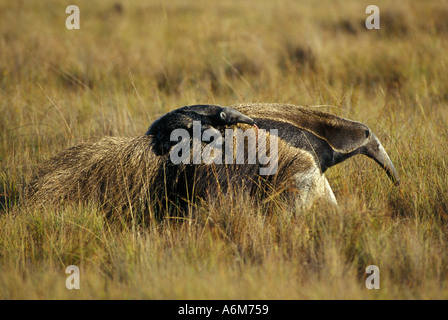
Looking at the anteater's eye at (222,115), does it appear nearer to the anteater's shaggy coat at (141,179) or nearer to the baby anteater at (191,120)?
the baby anteater at (191,120)

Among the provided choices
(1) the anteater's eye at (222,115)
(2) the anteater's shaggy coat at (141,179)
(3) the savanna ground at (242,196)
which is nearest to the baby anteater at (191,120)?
(1) the anteater's eye at (222,115)

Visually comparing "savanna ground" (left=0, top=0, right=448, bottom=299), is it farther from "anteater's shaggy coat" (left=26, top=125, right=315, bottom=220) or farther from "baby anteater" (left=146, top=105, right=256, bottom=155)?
"baby anteater" (left=146, top=105, right=256, bottom=155)

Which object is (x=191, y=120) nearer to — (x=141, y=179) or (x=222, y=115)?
(x=222, y=115)

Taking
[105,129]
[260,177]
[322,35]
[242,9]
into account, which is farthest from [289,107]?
[242,9]

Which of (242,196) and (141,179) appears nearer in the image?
(242,196)

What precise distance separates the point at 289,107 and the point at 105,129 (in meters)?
3.28

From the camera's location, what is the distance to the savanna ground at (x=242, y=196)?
3398mm

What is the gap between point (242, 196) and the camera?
4137 millimetres

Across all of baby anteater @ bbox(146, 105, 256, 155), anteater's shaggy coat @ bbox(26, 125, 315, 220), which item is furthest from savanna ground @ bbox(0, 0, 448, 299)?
baby anteater @ bbox(146, 105, 256, 155)

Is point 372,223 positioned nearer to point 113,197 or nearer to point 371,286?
point 371,286

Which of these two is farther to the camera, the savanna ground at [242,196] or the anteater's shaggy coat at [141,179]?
the anteater's shaggy coat at [141,179]

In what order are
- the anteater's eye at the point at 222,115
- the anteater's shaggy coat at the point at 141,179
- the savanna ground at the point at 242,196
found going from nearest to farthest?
the savanna ground at the point at 242,196, the anteater's eye at the point at 222,115, the anteater's shaggy coat at the point at 141,179

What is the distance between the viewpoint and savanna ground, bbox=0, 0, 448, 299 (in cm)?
340

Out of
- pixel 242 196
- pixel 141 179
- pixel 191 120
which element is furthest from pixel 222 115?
pixel 141 179
